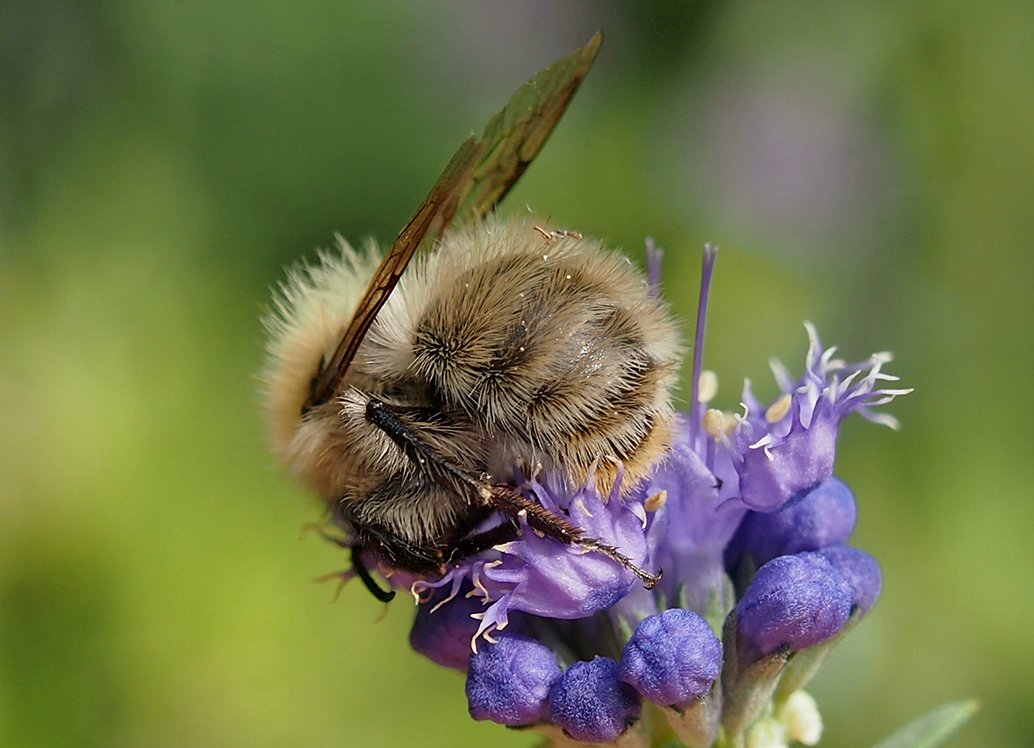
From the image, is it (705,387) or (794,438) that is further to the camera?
(705,387)

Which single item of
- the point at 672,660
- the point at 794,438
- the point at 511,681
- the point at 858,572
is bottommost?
the point at 511,681

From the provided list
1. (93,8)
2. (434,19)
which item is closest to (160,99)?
(93,8)

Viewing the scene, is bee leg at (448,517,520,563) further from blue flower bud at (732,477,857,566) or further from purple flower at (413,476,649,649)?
blue flower bud at (732,477,857,566)

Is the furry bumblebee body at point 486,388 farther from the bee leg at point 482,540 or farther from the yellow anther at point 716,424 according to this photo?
the yellow anther at point 716,424

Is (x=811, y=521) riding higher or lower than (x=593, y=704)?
higher

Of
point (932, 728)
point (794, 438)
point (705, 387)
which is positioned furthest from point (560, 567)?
point (932, 728)

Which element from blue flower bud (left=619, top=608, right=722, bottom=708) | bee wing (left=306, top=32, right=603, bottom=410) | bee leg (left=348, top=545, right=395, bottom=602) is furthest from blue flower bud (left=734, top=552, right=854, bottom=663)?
bee wing (left=306, top=32, right=603, bottom=410)

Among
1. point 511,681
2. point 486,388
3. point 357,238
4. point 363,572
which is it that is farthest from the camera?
point 357,238

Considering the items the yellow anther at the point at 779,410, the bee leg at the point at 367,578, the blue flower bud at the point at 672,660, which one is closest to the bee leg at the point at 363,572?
the bee leg at the point at 367,578

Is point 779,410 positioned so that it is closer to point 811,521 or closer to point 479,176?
point 811,521
